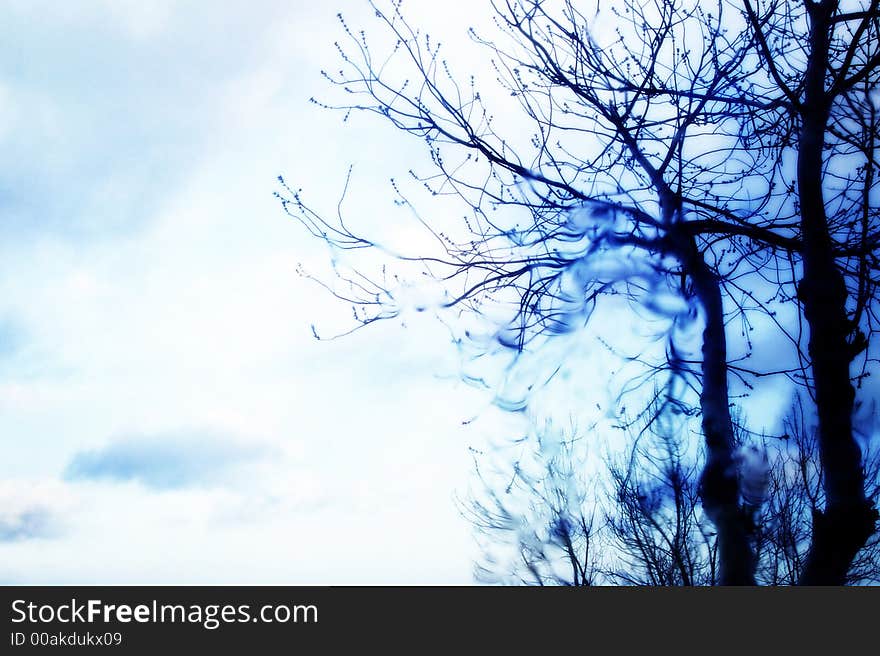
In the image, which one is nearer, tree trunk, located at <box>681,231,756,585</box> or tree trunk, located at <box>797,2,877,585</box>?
tree trunk, located at <box>797,2,877,585</box>

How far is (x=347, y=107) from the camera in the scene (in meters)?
4.40

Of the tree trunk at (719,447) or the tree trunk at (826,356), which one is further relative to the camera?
the tree trunk at (719,447)

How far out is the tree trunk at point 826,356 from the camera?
11.4ft

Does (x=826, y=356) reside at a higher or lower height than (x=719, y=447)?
higher

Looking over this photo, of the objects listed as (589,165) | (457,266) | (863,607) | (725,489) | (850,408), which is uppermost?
(589,165)

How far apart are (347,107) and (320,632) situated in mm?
2920

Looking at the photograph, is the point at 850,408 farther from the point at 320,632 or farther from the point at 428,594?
the point at 320,632

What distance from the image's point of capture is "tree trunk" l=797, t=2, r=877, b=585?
11.4ft

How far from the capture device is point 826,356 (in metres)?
3.72

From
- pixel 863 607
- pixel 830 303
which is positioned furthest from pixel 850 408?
pixel 863 607

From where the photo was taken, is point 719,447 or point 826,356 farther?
point 719,447

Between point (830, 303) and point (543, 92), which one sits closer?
point (830, 303)

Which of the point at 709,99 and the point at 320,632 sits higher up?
the point at 709,99

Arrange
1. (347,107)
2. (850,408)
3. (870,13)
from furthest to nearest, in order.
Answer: (347,107) < (870,13) < (850,408)
